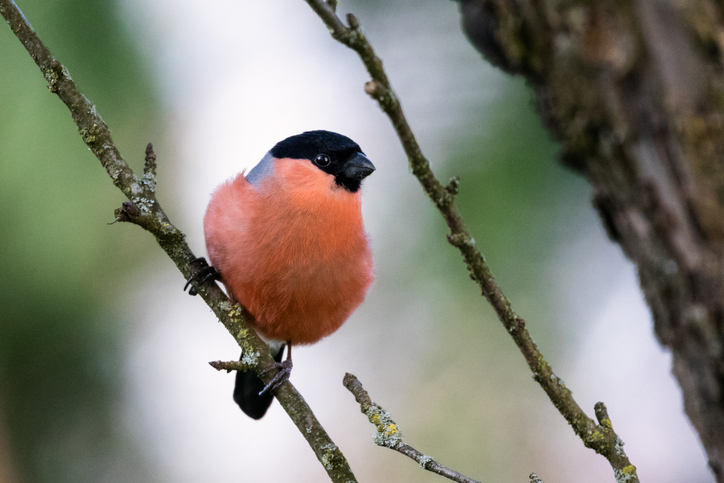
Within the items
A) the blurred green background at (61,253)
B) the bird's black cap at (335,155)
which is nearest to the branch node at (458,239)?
the bird's black cap at (335,155)

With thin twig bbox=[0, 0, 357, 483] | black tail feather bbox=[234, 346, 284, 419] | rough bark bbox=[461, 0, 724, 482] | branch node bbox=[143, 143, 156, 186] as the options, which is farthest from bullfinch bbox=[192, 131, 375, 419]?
rough bark bbox=[461, 0, 724, 482]

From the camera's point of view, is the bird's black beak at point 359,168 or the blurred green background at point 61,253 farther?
the blurred green background at point 61,253

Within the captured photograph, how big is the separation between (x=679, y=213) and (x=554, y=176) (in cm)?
345

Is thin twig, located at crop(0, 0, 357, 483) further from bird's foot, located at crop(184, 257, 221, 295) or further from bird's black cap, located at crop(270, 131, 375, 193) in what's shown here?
bird's black cap, located at crop(270, 131, 375, 193)


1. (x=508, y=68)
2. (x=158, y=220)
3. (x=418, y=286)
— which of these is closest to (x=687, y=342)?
(x=508, y=68)

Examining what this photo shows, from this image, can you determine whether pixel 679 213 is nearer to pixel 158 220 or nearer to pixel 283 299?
pixel 158 220

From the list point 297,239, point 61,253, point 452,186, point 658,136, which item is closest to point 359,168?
point 297,239

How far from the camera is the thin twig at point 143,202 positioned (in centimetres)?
222

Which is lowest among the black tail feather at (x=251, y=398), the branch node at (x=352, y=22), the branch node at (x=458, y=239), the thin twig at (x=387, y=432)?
the thin twig at (x=387, y=432)

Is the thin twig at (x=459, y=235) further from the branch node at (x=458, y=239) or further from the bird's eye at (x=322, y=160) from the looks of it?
the bird's eye at (x=322, y=160)

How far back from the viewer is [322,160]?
10.4ft

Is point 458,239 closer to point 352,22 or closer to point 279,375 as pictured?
point 352,22

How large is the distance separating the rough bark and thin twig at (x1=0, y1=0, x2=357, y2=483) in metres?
1.41

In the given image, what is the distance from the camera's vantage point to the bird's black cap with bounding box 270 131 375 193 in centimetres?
312
